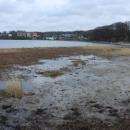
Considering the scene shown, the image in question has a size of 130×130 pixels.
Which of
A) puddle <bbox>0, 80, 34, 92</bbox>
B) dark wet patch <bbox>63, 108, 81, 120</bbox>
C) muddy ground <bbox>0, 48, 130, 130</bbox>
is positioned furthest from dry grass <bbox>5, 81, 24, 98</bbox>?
dark wet patch <bbox>63, 108, 81, 120</bbox>

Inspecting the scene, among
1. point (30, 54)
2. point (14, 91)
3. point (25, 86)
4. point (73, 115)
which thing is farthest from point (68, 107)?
point (30, 54)

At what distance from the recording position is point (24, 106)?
1484 centimetres

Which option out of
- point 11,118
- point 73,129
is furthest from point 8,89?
point 73,129

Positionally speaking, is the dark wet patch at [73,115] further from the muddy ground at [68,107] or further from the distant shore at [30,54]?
the distant shore at [30,54]

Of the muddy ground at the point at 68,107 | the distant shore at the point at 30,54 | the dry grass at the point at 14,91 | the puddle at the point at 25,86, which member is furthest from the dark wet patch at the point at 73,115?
the distant shore at the point at 30,54

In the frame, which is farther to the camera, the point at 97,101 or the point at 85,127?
the point at 97,101

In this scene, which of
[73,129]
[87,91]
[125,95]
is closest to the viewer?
[73,129]

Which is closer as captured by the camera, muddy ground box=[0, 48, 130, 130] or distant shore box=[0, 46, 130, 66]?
muddy ground box=[0, 48, 130, 130]

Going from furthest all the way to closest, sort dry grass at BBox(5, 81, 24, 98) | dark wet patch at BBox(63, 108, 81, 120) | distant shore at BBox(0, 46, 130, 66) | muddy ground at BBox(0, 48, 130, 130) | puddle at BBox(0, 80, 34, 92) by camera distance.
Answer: distant shore at BBox(0, 46, 130, 66), puddle at BBox(0, 80, 34, 92), dry grass at BBox(5, 81, 24, 98), dark wet patch at BBox(63, 108, 81, 120), muddy ground at BBox(0, 48, 130, 130)

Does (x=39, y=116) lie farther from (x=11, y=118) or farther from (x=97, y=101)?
(x=97, y=101)

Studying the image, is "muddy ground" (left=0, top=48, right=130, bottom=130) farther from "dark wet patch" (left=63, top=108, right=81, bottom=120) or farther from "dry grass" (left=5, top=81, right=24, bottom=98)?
"dry grass" (left=5, top=81, right=24, bottom=98)

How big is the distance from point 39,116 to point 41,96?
181 inches

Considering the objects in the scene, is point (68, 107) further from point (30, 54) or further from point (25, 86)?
point (30, 54)

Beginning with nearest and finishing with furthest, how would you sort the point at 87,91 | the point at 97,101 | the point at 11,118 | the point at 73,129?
1. the point at 73,129
2. the point at 11,118
3. the point at 97,101
4. the point at 87,91
